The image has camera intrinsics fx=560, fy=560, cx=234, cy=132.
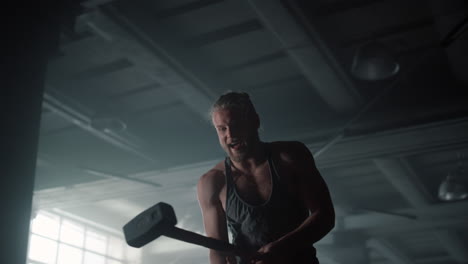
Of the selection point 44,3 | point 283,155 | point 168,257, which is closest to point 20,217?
point 44,3

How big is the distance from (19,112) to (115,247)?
1126 cm

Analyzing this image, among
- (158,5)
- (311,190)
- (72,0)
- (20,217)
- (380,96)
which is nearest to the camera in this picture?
(311,190)

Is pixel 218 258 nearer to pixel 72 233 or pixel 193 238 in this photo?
pixel 193 238

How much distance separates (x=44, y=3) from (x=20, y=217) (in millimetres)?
1695

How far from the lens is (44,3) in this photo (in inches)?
173

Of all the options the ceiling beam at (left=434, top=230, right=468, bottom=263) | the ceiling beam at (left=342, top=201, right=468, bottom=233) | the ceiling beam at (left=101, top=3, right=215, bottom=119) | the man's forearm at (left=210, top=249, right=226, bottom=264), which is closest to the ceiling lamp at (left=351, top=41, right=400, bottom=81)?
the ceiling beam at (left=101, top=3, right=215, bottom=119)

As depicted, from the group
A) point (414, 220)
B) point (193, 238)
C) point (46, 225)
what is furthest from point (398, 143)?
point (46, 225)

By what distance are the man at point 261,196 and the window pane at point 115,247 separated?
1281 centimetres

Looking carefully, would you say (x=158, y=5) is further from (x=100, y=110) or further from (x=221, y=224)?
(x=221, y=224)

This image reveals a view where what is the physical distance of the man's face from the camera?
7.25 feet

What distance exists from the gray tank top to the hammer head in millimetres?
298

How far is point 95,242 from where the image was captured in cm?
1403

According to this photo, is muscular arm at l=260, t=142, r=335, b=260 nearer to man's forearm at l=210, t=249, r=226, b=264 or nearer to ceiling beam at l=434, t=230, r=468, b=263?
man's forearm at l=210, t=249, r=226, b=264

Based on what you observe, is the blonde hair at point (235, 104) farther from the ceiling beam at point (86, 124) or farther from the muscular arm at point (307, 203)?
the ceiling beam at point (86, 124)
